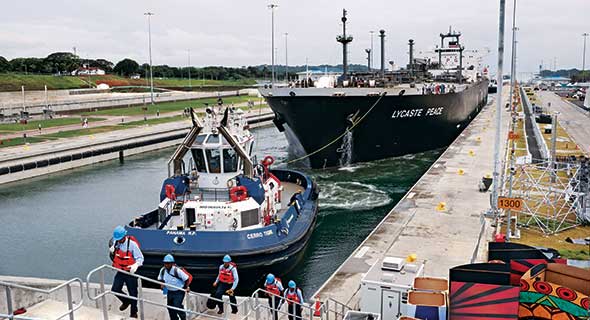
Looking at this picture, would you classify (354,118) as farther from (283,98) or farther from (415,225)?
(415,225)

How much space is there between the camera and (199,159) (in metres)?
17.2

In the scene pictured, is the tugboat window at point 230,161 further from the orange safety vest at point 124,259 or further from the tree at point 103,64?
the tree at point 103,64

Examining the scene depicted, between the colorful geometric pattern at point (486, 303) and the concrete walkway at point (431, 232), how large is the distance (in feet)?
10.4

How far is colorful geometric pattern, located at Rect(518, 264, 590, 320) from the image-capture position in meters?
9.96

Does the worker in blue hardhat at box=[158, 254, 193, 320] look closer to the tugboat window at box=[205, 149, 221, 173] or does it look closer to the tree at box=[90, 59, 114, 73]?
the tugboat window at box=[205, 149, 221, 173]

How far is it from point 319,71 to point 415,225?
27.2m

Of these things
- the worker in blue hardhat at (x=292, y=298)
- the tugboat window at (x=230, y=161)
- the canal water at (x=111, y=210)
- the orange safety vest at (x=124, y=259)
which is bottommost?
the canal water at (x=111, y=210)

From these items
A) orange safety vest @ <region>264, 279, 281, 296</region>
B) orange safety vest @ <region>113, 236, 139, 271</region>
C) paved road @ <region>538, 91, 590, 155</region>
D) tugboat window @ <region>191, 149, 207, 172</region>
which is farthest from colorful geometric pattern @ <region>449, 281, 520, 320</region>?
paved road @ <region>538, 91, 590, 155</region>

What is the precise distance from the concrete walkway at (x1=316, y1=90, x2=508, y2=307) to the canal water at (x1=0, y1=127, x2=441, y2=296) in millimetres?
1895

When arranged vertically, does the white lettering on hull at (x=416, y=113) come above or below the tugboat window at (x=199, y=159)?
above

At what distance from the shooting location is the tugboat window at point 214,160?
55.6 ft

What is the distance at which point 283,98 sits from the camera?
3362 centimetres

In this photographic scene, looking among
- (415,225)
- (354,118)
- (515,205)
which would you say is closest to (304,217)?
(415,225)

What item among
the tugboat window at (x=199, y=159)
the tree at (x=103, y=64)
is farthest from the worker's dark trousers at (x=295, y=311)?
the tree at (x=103, y=64)
